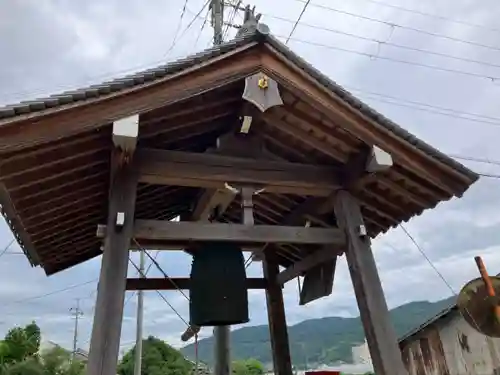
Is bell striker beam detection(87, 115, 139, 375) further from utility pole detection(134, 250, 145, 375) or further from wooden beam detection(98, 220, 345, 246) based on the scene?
utility pole detection(134, 250, 145, 375)

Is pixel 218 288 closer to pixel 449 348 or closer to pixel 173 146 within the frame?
pixel 173 146

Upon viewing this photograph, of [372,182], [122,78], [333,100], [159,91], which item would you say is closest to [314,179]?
[372,182]

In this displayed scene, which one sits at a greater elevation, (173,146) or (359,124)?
(173,146)

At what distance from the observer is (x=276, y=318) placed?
7180 mm

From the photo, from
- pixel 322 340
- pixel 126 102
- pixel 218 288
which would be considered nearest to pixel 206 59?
pixel 126 102

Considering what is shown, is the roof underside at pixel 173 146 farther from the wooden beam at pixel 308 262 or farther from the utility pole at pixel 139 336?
the utility pole at pixel 139 336

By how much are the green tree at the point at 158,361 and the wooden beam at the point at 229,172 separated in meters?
13.4

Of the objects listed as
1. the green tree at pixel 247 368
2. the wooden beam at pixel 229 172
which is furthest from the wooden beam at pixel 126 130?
Answer: the green tree at pixel 247 368

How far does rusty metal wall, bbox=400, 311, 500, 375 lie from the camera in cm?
576

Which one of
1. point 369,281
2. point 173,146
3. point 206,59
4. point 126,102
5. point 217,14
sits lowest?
point 369,281

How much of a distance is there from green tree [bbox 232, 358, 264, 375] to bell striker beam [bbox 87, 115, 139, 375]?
15.1 metres

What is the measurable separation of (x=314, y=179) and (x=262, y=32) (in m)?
1.93

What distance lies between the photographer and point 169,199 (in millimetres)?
6648

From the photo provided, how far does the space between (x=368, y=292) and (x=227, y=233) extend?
174cm
